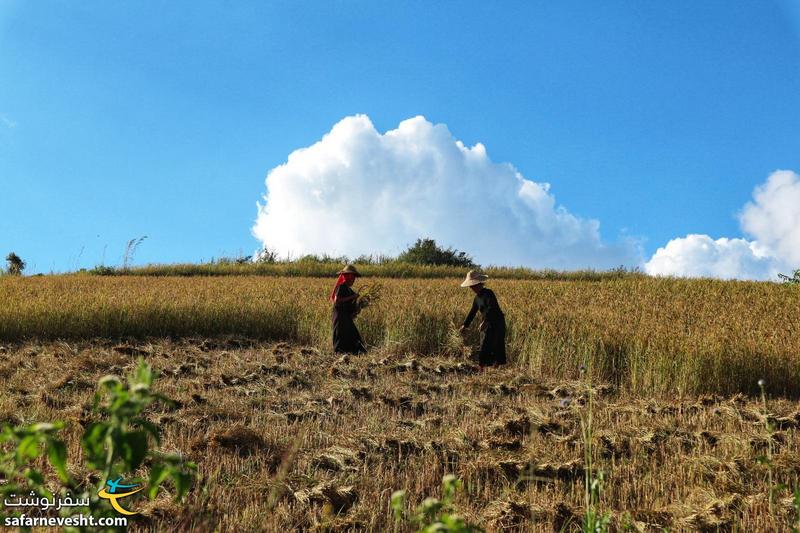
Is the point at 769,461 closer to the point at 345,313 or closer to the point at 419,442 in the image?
the point at 419,442

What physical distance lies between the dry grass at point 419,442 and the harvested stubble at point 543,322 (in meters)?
0.57

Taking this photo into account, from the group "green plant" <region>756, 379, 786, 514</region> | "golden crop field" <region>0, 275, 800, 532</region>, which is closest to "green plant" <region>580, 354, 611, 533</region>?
"golden crop field" <region>0, 275, 800, 532</region>

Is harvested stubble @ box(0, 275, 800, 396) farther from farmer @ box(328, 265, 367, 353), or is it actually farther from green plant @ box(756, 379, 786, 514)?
green plant @ box(756, 379, 786, 514)

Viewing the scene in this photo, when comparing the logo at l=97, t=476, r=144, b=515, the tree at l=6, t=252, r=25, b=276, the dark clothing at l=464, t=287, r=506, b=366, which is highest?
the tree at l=6, t=252, r=25, b=276

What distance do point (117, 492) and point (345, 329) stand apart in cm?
654

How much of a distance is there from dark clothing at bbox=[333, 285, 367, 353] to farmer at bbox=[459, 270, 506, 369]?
77.8 inches

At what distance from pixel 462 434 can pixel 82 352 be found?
24.8 ft

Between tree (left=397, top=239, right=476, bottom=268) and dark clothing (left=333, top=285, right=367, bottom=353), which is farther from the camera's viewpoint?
tree (left=397, top=239, right=476, bottom=268)

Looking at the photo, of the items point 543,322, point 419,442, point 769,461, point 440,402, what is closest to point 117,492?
point 419,442

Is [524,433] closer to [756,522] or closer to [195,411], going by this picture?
[756,522]

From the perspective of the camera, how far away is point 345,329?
10672 millimetres

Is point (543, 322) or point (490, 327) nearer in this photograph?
point (490, 327)

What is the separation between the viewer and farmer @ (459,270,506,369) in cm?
945

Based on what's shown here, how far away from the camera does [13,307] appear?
41.1 feet
